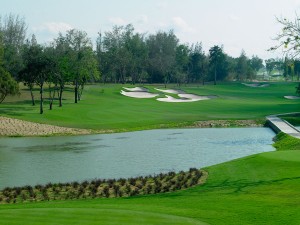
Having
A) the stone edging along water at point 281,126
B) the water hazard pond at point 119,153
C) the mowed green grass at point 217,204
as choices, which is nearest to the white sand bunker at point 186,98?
the stone edging along water at point 281,126

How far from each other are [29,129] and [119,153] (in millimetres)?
19363

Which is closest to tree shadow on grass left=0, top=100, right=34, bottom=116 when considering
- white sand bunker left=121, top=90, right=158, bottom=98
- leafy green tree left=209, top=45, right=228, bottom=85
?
white sand bunker left=121, top=90, right=158, bottom=98

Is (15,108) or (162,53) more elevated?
(162,53)

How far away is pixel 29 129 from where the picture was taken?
2217 inches

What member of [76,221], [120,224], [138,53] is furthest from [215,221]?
[138,53]

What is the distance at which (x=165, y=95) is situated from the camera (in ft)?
330

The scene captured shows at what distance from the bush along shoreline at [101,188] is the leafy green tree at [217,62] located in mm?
126571

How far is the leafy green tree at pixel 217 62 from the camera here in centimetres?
15575

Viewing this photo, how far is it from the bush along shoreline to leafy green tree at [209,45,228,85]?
12657 cm

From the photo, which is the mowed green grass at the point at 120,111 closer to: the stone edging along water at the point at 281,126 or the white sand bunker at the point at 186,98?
the stone edging along water at the point at 281,126

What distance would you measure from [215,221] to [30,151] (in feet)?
96.0

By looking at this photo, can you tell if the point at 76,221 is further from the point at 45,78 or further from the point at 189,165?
the point at 45,78

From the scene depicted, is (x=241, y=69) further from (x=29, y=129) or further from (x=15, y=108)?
(x=29, y=129)

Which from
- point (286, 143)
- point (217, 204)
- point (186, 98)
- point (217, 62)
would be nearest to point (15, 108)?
point (286, 143)
